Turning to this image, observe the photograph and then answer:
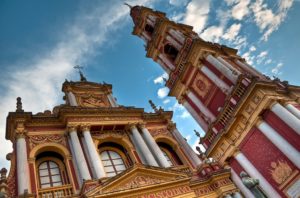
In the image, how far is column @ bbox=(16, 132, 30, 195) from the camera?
12.3 metres

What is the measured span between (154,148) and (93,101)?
6.06 metres

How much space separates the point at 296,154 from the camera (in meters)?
14.5

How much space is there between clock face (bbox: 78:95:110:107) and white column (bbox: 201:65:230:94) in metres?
7.51

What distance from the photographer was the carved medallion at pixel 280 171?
50.0 feet

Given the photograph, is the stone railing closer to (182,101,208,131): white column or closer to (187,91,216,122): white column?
(187,91,216,122): white column

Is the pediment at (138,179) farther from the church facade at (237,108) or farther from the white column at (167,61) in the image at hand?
the white column at (167,61)

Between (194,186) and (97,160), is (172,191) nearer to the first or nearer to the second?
(194,186)

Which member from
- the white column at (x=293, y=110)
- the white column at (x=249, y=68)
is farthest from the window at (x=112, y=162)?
the white column at (x=249, y=68)

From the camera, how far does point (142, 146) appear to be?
16281 mm

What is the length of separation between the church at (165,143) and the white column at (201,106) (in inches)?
3.0

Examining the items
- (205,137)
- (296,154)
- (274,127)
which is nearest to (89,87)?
(205,137)

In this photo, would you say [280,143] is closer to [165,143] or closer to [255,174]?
[255,174]

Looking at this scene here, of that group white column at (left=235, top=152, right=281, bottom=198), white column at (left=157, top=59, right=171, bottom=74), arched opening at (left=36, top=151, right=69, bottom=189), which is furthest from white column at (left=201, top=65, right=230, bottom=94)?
arched opening at (left=36, top=151, right=69, bottom=189)

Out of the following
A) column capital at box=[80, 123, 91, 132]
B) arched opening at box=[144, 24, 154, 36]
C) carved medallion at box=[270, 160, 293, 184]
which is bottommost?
carved medallion at box=[270, 160, 293, 184]
